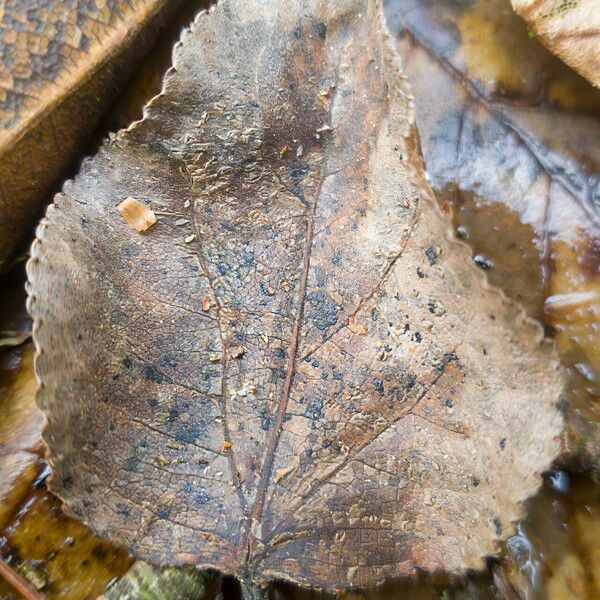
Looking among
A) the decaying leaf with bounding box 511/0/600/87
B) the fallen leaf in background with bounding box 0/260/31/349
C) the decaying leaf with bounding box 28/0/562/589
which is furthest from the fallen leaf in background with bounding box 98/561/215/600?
the decaying leaf with bounding box 511/0/600/87

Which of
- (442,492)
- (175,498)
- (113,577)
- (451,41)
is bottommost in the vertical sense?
(113,577)

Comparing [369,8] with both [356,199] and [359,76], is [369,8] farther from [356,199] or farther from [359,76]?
[356,199]

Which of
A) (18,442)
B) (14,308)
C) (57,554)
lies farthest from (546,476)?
(14,308)

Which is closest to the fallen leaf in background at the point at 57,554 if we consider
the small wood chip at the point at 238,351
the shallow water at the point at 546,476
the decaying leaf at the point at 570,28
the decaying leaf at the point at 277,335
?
the shallow water at the point at 546,476

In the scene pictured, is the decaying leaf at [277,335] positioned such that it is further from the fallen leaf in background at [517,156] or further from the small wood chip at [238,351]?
the fallen leaf in background at [517,156]

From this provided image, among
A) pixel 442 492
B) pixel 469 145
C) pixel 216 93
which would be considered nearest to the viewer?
pixel 442 492

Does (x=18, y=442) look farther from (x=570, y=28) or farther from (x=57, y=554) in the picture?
(x=570, y=28)

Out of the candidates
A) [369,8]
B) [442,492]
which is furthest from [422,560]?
[369,8]
